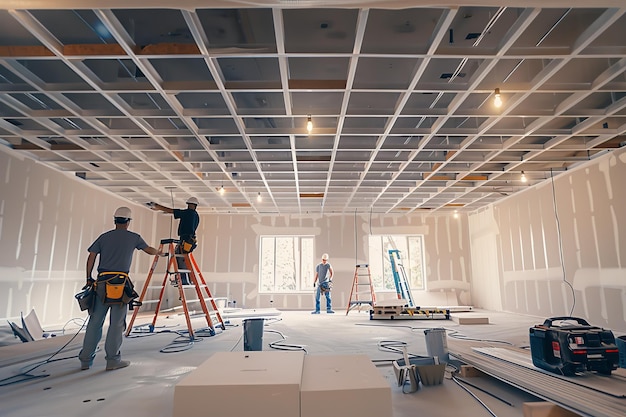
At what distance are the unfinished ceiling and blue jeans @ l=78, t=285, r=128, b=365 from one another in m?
2.19

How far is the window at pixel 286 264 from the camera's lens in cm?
1016

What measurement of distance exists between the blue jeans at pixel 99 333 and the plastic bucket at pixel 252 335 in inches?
40.6

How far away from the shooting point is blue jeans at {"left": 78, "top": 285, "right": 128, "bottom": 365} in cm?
298

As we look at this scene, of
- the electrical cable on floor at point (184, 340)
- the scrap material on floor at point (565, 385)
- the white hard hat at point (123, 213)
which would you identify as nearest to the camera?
the scrap material on floor at point (565, 385)

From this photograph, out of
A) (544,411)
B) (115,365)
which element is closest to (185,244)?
(115,365)

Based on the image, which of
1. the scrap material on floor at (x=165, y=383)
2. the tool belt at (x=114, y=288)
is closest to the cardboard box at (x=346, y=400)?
the scrap material on floor at (x=165, y=383)

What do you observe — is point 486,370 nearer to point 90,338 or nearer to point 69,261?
point 90,338

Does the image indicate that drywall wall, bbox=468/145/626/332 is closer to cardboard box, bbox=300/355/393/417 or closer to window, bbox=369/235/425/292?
window, bbox=369/235/425/292

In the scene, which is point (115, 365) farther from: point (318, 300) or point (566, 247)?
point (566, 247)

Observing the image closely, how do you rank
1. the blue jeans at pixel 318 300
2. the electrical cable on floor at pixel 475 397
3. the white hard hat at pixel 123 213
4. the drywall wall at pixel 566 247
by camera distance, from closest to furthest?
the electrical cable on floor at pixel 475 397 < the white hard hat at pixel 123 213 < the drywall wall at pixel 566 247 < the blue jeans at pixel 318 300

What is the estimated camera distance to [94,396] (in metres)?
2.26

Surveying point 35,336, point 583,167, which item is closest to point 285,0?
point 35,336

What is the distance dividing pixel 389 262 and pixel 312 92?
7040 millimetres

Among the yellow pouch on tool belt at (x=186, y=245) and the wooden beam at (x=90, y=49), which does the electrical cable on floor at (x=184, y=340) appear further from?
the wooden beam at (x=90, y=49)
